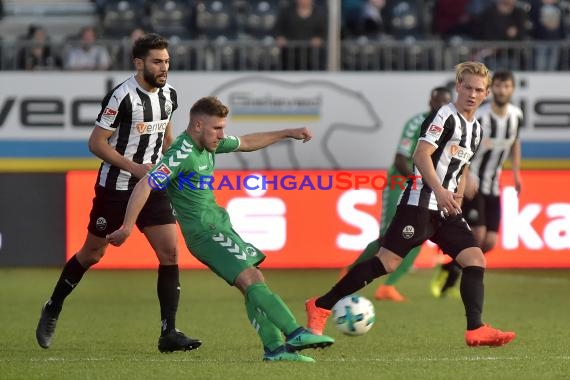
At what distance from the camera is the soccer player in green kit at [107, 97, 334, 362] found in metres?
7.39

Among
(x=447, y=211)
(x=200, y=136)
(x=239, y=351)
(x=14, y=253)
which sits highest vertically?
(x=200, y=136)

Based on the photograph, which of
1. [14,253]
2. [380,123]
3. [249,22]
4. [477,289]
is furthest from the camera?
[249,22]

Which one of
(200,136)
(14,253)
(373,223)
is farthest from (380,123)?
(200,136)

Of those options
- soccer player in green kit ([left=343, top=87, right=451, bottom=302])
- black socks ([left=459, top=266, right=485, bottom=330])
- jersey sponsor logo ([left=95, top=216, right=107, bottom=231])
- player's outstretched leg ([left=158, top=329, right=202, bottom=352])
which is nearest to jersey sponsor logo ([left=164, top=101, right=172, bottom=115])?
jersey sponsor logo ([left=95, top=216, right=107, bottom=231])

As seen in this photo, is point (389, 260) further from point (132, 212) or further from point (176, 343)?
point (132, 212)

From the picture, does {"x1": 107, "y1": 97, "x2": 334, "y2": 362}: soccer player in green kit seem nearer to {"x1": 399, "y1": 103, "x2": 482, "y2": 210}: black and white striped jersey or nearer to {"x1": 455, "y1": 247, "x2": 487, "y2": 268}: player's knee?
{"x1": 399, "y1": 103, "x2": 482, "y2": 210}: black and white striped jersey

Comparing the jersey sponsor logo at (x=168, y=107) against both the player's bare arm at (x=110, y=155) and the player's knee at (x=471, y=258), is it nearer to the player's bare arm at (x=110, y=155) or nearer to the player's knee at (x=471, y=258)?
the player's bare arm at (x=110, y=155)

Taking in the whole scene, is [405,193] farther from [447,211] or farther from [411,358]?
[411,358]

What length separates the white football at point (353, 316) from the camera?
832 cm

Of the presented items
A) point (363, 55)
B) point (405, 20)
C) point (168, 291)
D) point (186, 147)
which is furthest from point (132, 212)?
point (405, 20)

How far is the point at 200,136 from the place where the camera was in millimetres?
7664

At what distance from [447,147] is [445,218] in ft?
1.47

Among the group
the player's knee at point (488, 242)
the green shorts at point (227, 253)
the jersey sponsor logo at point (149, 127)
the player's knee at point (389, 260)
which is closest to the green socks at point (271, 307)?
the green shorts at point (227, 253)

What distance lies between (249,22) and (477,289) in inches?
395
